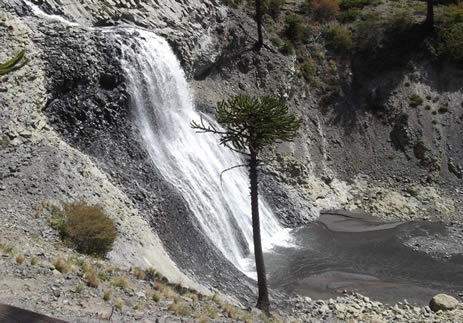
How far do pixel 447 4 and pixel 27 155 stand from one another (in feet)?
147

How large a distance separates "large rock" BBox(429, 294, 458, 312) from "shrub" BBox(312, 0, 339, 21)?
30297 millimetres

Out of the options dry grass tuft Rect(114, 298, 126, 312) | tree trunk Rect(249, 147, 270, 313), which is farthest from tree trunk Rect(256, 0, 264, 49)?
dry grass tuft Rect(114, 298, 126, 312)

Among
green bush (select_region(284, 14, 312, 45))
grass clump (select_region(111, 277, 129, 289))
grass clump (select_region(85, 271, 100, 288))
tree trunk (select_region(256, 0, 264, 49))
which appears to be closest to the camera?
grass clump (select_region(85, 271, 100, 288))

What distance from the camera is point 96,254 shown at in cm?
1462

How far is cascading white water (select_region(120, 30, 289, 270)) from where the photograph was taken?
22906 millimetres

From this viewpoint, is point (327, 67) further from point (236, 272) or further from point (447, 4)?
point (236, 272)

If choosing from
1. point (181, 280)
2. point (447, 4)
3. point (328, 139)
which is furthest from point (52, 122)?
point (447, 4)

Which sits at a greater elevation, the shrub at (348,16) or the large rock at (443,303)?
the shrub at (348,16)

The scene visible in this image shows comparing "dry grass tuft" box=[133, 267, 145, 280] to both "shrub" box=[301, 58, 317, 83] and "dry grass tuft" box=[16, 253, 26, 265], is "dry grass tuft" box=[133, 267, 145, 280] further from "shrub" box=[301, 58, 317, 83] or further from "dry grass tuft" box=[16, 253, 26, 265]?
"shrub" box=[301, 58, 317, 83]

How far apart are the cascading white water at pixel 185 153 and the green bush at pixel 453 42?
2291 cm

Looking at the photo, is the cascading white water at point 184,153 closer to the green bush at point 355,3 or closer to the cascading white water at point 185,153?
the cascading white water at point 185,153

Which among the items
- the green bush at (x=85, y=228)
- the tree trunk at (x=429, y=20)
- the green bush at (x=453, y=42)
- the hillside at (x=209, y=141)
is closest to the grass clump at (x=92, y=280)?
the hillside at (x=209, y=141)

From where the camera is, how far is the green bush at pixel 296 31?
39.7 m

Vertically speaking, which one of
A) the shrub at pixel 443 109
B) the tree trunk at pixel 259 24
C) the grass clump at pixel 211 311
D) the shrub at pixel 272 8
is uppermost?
the shrub at pixel 272 8
